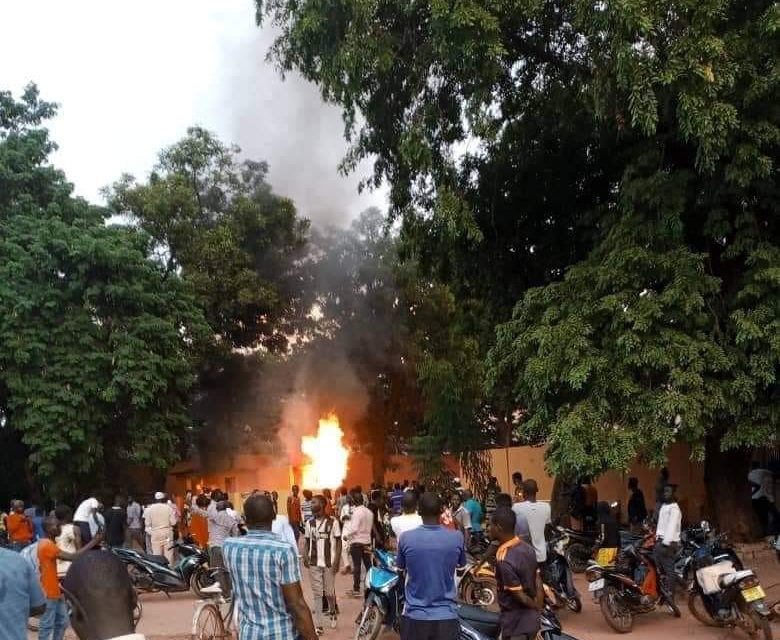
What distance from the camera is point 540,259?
15102mm

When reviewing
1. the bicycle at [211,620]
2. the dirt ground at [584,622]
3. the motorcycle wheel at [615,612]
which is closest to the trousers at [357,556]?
the dirt ground at [584,622]

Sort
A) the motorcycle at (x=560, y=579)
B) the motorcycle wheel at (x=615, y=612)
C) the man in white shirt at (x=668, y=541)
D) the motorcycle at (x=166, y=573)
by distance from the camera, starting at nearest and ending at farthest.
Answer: the motorcycle wheel at (x=615, y=612) < the man in white shirt at (x=668, y=541) < the motorcycle at (x=560, y=579) < the motorcycle at (x=166, y=573)

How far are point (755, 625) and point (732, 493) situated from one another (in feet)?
17.3

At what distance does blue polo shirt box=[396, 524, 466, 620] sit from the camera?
16.2ft

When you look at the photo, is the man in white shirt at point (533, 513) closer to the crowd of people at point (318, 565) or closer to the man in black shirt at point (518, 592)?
the crowd of people at point (318, 565)

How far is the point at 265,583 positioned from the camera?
396cm

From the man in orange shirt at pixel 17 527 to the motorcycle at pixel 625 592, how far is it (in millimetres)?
8257

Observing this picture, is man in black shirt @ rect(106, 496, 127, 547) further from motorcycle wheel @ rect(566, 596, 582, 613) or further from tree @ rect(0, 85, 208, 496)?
motorcycle wheel @ rect(566, 596, 582, 613)

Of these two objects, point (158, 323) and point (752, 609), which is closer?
point (752, 609)

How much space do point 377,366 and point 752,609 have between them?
875 inches

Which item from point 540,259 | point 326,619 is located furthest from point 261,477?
point 326,619

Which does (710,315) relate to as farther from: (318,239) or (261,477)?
(261,477)

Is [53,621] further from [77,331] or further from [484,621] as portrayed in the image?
[77,331]

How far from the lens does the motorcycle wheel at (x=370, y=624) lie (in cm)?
812
